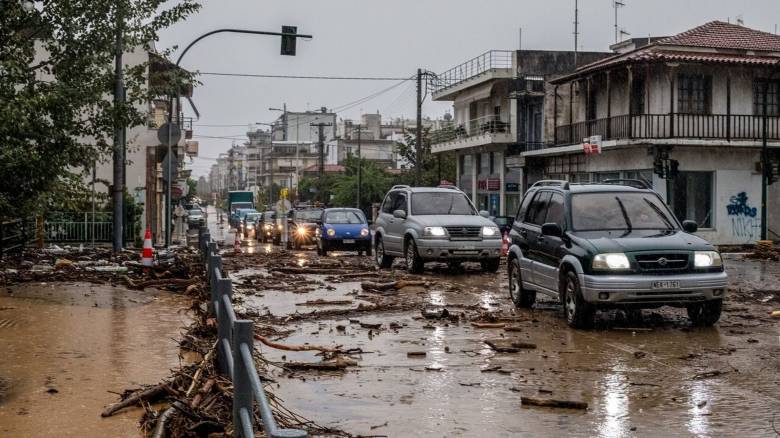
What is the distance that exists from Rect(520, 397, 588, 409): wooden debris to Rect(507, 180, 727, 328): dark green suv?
13.9 ft

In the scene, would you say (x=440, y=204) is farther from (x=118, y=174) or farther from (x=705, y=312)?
(x=705, y=312)

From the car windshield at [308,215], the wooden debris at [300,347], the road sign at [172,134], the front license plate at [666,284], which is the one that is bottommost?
the wooden debris at [300,347]

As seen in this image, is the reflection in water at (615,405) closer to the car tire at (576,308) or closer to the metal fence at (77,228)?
the car tire at (576,308)

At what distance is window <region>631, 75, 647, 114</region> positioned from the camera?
127ft

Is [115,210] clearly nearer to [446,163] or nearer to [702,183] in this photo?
[702,183]

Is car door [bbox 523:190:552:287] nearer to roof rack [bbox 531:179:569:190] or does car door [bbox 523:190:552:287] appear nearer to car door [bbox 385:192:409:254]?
roof rack [bbox 531:179:569:190]

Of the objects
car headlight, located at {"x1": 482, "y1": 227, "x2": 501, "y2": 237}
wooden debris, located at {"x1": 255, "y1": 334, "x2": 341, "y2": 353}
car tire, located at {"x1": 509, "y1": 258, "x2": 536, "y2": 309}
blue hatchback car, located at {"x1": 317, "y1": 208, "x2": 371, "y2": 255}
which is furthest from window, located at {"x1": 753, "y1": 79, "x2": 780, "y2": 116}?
wooden debris, located at {"x1": 255, "y1": 334, "x2": 341, "y2": 353}

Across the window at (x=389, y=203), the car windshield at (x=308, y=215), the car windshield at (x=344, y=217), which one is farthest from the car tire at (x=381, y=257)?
the car windshield at (x=308, y=215)

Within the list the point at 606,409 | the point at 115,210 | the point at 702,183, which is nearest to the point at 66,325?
the point at 606,409

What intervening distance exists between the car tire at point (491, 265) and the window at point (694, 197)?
18.1m

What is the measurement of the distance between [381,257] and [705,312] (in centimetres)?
1280

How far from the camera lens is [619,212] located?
1309 cm

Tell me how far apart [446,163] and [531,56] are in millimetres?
21764

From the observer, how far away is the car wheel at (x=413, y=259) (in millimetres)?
21422
